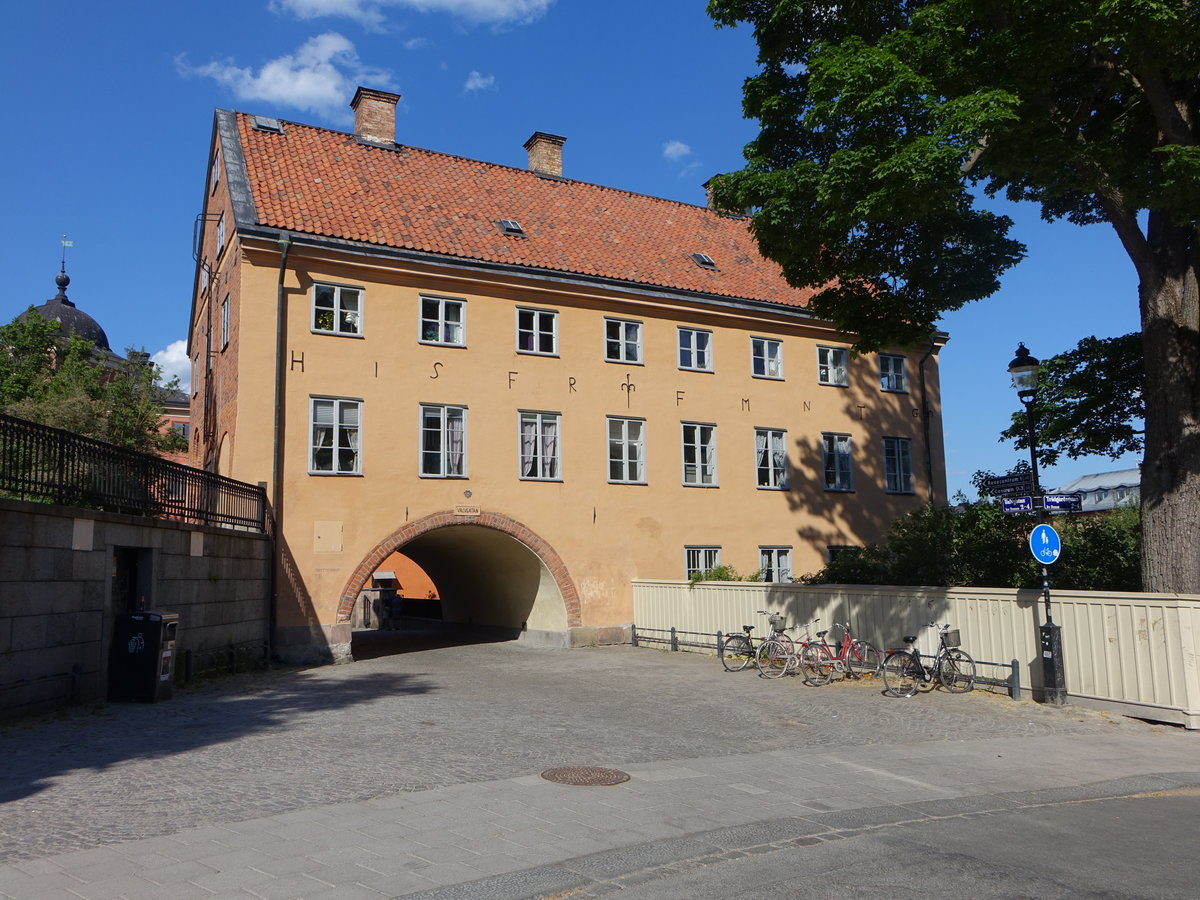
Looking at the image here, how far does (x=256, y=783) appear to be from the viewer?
8430 mm

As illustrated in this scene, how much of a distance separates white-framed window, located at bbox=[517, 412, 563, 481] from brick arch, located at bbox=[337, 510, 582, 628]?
4.41 feet

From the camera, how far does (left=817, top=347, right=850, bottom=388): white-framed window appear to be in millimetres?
29047

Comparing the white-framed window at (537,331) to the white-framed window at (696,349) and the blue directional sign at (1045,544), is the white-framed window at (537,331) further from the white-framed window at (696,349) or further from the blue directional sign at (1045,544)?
the blue directional sign at (1045,544)

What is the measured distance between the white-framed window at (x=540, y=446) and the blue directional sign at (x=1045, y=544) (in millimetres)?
12488

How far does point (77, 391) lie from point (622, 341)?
2118 centimetres

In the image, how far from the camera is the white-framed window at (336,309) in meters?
21.6

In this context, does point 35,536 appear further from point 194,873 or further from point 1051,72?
point 1051,72

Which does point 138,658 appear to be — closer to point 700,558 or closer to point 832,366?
point 700,558

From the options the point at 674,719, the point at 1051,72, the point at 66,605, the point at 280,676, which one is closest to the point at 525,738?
the point at 674,719

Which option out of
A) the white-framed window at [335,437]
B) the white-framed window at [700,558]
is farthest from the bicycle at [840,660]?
the white-framed window at [335,437]

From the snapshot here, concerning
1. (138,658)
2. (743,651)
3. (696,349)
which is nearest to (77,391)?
(696,349)

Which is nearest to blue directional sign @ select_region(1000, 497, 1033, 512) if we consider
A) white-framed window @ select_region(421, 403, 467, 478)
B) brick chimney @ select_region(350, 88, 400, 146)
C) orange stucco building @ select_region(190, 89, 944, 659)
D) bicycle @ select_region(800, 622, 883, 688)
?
bicycle @ select_region(800, 622, 883, 688)

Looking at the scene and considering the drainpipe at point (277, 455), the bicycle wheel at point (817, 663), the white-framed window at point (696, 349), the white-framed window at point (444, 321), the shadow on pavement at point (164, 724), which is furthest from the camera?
the white-framed window at point (696, 349)

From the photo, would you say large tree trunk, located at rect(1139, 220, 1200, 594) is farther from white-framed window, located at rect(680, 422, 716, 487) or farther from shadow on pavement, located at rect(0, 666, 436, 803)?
white-framed window, located at rect(680, 422, 716, 487)
